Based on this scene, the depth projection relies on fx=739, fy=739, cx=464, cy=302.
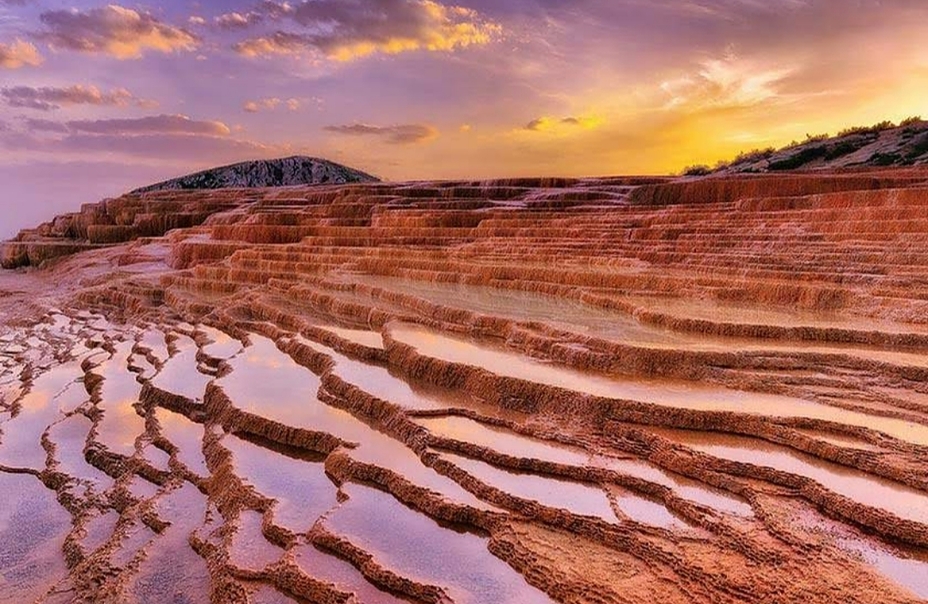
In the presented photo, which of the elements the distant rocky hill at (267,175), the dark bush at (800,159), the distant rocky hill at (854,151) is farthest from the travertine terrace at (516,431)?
the distant rocky hill at (267,175)

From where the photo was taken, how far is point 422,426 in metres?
7.66

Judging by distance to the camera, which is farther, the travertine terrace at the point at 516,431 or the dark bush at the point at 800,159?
the dark bush at the point at 800,159

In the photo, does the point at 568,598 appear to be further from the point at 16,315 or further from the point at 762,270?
the point at 16,315

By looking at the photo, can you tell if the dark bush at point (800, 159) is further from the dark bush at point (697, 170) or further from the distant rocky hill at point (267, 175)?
the distant rocky hill at point (267, 175)

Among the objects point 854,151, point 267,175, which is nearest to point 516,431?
point 854,151

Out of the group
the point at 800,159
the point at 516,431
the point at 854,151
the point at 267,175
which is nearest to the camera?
the point at 516,431

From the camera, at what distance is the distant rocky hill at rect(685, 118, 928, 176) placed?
2780 cm

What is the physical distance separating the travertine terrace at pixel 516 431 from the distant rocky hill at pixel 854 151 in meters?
10.9

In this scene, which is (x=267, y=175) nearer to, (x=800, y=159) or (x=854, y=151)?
(x=800, y=159)

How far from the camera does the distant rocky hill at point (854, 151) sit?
27.8 metres

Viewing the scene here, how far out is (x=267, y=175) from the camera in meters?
67.0

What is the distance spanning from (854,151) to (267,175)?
164 feet

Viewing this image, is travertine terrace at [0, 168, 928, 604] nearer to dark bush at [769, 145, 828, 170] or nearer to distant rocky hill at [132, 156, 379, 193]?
dark bush at [769, 145, 828, 170]

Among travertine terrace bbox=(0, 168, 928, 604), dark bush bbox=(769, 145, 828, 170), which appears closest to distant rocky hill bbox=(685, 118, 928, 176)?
dark bush bbox=(769, 145, 828, 170)
